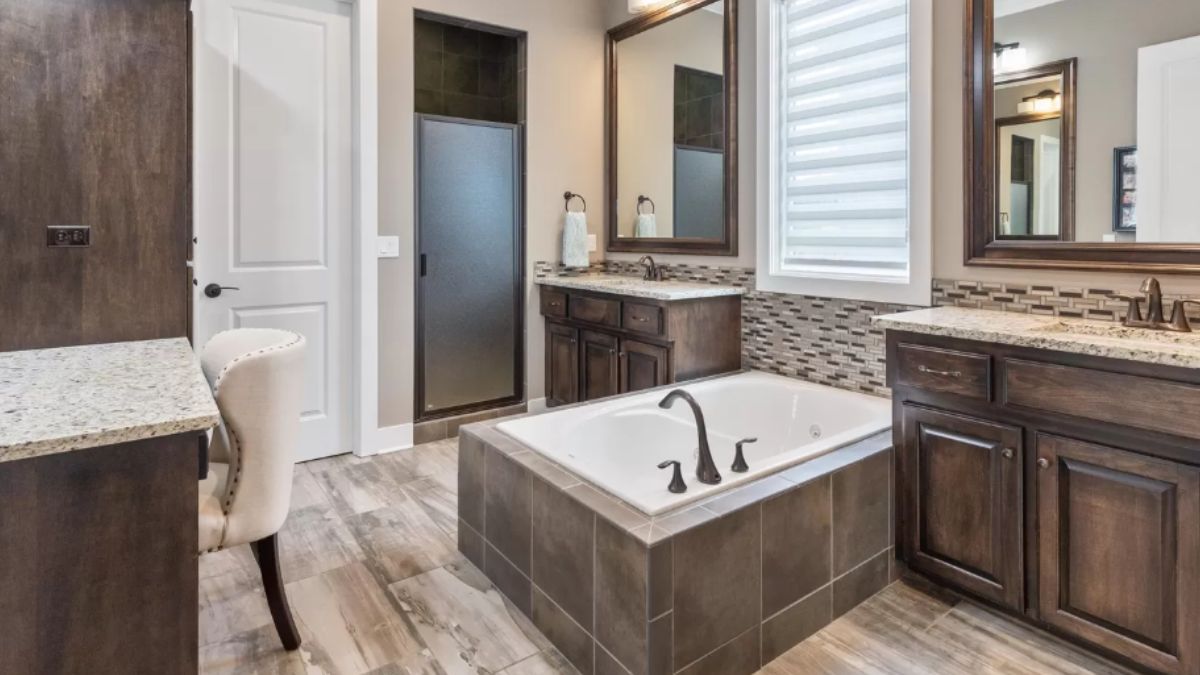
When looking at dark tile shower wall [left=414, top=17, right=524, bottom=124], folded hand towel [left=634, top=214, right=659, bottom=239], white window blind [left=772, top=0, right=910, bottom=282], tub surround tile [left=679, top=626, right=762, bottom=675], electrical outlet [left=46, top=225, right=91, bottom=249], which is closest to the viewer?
tub surround tile [left=679, top=626, right=762, bottom=675]

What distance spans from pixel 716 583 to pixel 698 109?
270cm

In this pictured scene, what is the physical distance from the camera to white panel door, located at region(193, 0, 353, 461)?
3076 millimetres

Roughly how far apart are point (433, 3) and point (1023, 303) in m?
3.17

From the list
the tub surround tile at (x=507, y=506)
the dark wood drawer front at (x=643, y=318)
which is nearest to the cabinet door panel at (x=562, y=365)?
the dark wood drawer front at (x=643, y=318)

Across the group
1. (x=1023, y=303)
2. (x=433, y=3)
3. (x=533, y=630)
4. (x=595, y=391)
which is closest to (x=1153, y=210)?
(x=1023, y=303)

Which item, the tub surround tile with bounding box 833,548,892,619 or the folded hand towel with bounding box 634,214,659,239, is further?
the folded hand towel with bounding box 634,214,659,239

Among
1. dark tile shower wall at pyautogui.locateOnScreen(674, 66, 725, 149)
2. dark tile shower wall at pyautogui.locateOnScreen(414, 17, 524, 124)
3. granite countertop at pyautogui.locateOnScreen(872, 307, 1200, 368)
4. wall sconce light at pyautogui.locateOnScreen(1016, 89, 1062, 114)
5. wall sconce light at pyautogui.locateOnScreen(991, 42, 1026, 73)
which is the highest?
dark tile shower wall at pyautogui.locateOnScreen(414, 17, 524, 124)

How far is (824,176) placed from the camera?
304 centimetres

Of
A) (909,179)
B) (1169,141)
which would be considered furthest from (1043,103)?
(909,179)

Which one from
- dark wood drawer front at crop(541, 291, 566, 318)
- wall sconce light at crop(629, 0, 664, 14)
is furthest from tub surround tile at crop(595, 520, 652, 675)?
wall sconce light at crop(629, 0, 664, 14)

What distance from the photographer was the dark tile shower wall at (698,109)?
351cm

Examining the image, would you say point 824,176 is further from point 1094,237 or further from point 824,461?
point 824,461

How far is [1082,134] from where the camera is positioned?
220cm

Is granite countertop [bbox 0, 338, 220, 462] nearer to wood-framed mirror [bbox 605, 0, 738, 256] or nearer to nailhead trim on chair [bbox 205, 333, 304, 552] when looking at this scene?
nailhead trim on chair [bbox 205, 333, 304, 552]
